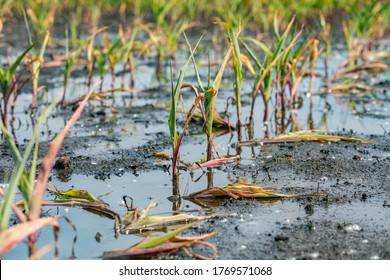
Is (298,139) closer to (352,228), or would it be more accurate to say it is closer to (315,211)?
(315,211)

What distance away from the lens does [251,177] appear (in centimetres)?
438

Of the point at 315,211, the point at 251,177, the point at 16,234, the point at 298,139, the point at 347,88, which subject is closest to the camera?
the point at 16,234

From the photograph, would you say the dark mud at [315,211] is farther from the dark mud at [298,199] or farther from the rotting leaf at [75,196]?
the rotting leaf at [75,196]

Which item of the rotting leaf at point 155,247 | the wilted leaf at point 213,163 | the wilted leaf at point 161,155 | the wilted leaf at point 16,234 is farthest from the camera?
the wilted leaf at point 161,155

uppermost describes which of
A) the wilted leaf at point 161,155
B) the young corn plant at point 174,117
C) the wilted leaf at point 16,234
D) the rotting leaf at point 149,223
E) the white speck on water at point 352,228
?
the young corn plant at point 174,117

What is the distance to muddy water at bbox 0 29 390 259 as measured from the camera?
331 cm

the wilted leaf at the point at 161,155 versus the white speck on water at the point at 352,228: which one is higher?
the wilted leaf at the point at 161,155

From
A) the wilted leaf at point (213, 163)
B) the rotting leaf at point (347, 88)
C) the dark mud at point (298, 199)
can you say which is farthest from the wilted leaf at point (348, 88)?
the wilted leaf at point (213, 163)

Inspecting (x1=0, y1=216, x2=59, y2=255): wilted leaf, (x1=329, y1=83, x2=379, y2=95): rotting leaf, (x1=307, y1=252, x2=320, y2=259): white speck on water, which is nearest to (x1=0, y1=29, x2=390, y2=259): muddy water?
(x1=307, y1=252, x2=320, y2=259): white speck on water

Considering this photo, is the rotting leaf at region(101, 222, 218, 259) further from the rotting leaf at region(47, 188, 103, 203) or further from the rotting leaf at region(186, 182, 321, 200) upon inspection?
the rotting leaf at region(186, 182, 321, 200)

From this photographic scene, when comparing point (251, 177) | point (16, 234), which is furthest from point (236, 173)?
point (16, 234)

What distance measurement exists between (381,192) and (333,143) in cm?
111

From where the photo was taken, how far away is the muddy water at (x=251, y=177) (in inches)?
130
